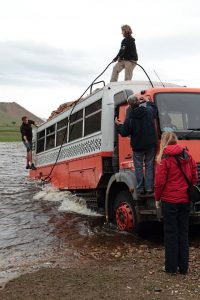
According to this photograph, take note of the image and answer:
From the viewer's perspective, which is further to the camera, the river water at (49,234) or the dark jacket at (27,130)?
the dark jacket at (27,130)

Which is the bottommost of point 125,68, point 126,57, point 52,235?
point 52,235

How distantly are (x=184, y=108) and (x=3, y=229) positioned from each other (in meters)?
4.89

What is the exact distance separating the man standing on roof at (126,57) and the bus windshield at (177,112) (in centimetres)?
293

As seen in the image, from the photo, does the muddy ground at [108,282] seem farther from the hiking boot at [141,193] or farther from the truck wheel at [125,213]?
the truck wheel at [125,213]

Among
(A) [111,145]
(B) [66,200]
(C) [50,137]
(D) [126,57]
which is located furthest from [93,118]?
(C) [50,137]

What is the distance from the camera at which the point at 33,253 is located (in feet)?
27.9

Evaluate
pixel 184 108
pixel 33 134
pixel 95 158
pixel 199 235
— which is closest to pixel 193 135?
pixel 184 108

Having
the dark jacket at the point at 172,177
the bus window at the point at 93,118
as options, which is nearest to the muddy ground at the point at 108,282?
the dark jacket at the point at 172,177

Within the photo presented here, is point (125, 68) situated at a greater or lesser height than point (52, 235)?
greater

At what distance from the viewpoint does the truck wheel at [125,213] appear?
909cm

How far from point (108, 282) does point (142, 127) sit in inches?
131

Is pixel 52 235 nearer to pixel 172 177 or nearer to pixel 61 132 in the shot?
pixel 172 177

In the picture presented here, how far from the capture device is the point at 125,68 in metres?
11.9

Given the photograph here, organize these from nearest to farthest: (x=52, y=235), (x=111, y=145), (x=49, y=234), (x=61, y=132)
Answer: (x=52, y=235), (x=49, y=234), (x=111, y=145), (x=61, y=132)
